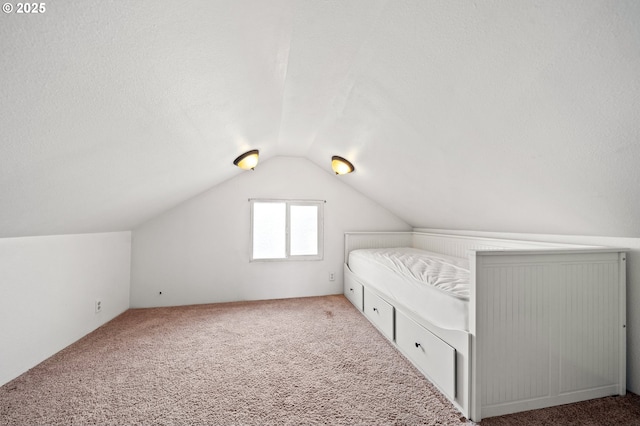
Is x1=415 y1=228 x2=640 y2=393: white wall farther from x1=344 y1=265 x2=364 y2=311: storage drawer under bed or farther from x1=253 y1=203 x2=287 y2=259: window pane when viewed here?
x1=253 y1=203 x2=287 y2=259: window pane

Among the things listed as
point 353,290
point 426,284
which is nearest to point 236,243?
point 353,290

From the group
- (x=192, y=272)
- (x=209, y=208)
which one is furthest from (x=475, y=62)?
(x=192, y=272)

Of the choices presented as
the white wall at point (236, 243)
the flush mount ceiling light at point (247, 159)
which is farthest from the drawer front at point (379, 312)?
the flush mount ceiling light at point (247, 159)

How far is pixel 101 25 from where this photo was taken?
2.70 feet

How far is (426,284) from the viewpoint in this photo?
183 cm

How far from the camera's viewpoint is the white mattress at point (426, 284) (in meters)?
1.56

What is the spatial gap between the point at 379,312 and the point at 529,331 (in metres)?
1.26

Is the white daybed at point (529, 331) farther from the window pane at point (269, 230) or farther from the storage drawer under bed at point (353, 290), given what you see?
the window pane at point (269, 230)

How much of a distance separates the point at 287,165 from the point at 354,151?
4.22 feet

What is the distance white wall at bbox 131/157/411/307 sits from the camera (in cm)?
333

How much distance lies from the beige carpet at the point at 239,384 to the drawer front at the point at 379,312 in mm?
109

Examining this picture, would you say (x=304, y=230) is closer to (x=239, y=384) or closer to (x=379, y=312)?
(x=379, y=312)

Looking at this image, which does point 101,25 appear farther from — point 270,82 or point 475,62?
point 475,62

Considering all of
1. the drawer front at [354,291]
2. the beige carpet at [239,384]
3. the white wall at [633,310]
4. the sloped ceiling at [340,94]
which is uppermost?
the sloped ceiling at [340,94]
